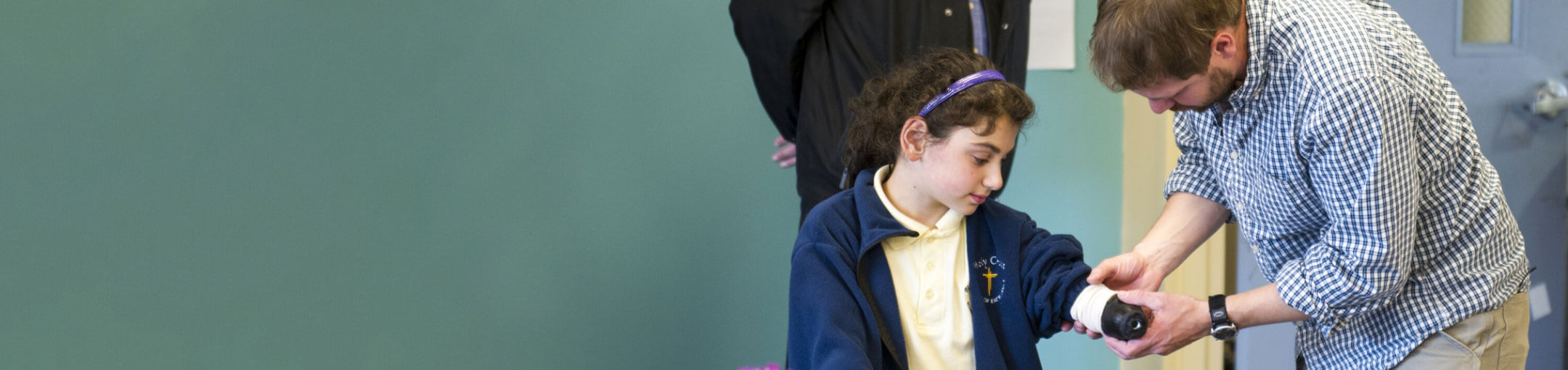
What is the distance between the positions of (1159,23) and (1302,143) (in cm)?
24

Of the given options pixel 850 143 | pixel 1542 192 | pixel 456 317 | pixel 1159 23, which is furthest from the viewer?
pixel 1542 192

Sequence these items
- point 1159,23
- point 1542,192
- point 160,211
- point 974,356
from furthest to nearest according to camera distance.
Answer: point 1542,192 → point 974,356 → point 160,211 → point 1159,23

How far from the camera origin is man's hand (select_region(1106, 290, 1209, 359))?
1.64 metres

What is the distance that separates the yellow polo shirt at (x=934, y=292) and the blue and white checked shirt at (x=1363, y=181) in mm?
405

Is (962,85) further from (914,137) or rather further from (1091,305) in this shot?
(1091,305)

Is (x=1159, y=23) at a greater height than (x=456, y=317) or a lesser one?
greater

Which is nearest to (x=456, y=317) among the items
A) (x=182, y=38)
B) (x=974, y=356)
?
(x=182, y=38)

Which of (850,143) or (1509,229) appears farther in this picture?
(850,143)

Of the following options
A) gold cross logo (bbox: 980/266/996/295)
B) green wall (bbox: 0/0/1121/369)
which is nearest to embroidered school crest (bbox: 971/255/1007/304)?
gold cross logo (bbox: 980/266/996/295)

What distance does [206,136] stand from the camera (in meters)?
1.54

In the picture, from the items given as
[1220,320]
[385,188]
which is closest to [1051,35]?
[1220,320]

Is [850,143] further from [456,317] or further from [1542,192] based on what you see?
[1542,192]

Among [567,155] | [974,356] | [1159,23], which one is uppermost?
[1159,23]

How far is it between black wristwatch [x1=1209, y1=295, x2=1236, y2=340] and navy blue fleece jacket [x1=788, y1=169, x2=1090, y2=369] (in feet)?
0.60
